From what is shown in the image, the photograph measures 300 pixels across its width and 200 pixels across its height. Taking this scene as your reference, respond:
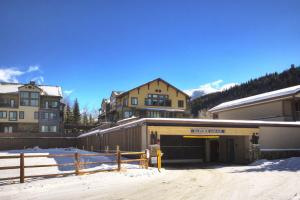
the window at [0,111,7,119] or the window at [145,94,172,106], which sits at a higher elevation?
the window at [145,94,172,106]

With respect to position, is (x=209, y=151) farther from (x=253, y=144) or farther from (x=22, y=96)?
(x=22, y=96)

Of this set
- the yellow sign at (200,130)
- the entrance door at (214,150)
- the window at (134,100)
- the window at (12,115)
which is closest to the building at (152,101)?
the window at (134,100)

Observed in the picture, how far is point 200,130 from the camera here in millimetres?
27469

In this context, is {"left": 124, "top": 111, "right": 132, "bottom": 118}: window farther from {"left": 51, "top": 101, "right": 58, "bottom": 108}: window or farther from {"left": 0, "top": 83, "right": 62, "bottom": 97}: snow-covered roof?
{"left": 0, "top": 83, "right": 62, "bottom": 97}: snow-covered roof

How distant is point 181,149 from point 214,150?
324 centimetres

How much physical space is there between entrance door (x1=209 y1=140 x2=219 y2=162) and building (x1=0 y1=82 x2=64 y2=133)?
40560mm

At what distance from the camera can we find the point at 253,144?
28.8 meters

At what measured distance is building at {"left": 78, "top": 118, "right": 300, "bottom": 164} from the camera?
25.7 m

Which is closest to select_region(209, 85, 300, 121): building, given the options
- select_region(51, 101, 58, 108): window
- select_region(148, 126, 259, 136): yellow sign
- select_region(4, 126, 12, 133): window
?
select_region(148, 126, 259, 136): yellow sign

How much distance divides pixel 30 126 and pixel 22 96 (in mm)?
5738

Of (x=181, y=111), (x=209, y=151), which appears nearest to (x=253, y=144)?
(x=209, y=151)

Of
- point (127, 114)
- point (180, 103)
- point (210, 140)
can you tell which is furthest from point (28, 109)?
point (210, 140)

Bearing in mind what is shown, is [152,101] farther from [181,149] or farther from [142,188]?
[142,188]

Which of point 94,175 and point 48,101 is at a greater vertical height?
point 48,101
